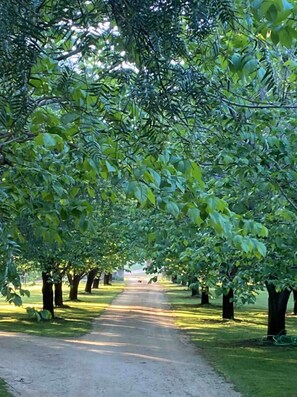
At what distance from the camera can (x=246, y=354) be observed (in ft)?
50.2

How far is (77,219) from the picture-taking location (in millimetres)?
4969

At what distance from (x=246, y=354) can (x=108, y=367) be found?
179 inches

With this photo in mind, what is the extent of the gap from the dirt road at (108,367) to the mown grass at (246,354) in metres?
0.45

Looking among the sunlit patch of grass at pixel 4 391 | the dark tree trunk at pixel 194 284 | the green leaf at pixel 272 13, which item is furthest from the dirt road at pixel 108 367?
the green leaf at pixel 272 13

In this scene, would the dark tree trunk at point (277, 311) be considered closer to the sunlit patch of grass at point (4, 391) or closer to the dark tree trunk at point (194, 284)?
the dark tree trunk at point (194, 284)

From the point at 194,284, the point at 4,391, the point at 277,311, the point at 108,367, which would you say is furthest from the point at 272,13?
the point at 277,311

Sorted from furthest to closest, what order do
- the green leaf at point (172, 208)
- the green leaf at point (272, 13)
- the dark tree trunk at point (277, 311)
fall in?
the dark tree trunk at point (277, 311) → the green leaf at point (172, 208) → the green leaf at point (272, 13)

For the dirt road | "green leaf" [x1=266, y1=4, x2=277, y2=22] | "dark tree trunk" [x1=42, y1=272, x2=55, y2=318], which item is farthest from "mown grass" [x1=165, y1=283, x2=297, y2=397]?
"green leaf" [x1=266, y1=4, x2=277, y2=22]

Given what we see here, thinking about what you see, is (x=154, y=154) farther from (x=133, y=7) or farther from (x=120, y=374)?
(x=120, y=374)

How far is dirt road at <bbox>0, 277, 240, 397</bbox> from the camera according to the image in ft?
33.1

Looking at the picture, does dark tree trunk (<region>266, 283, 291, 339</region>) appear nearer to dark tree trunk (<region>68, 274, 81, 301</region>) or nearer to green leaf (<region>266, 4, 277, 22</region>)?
green leaf (<region>266, 4, 277, 22</region>)

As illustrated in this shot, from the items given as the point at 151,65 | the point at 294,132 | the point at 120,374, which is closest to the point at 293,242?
A: the point at 294,132

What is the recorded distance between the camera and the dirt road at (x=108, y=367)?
10.1m

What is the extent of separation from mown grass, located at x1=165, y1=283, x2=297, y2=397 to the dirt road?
447 mm
